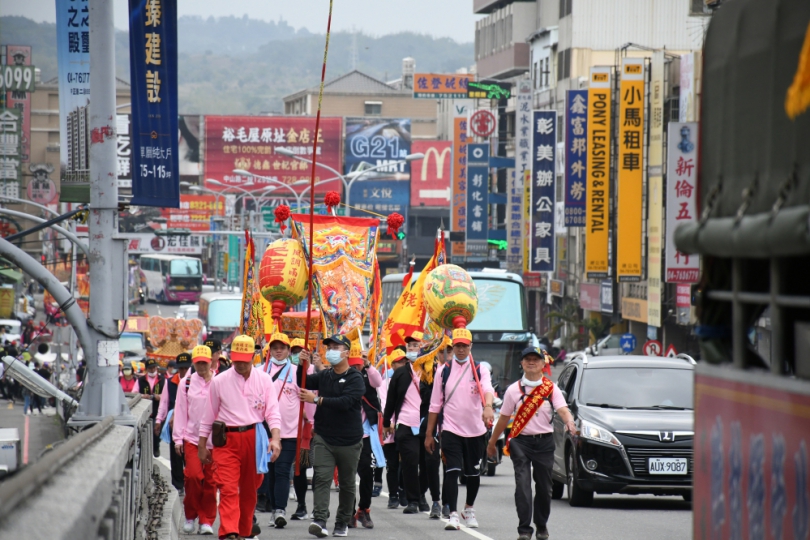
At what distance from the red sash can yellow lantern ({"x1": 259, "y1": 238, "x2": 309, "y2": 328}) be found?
504 centimetres

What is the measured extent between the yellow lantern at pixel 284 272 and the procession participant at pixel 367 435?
1.33 meters

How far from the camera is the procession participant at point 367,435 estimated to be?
12.9 metres

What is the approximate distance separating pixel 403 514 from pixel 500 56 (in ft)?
217

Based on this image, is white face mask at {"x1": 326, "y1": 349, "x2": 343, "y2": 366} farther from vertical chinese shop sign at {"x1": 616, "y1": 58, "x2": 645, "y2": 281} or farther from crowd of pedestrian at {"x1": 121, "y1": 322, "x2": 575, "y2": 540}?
vertical chinese shop sign at {"x1": 616, "y1": 58, "x2": 645, "y2": 281}

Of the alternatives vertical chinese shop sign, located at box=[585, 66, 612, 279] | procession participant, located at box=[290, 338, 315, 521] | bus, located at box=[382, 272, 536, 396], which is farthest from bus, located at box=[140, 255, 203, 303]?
procession participant, located at box=[290, 338, 315, 521]

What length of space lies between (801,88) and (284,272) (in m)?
11.8

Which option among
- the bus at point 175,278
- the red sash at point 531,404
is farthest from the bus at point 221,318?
the bus at point 175,278

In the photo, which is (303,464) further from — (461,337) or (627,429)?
(627,429)

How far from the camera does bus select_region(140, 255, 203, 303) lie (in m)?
85.2

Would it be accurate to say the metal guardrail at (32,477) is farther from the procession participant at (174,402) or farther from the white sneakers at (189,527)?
the procession participant at (174,402)

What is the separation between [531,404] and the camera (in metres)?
11.2

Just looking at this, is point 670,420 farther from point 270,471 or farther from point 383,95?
point 383,95

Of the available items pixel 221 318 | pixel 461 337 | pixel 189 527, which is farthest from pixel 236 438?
pixel 221 318

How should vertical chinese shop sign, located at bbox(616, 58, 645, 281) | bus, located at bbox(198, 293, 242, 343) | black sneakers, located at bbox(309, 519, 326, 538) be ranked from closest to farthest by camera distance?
1. black sneakers, located at bbox(309, 519, 326, 538)
2. vertical chinese shop sign, located at bbox(616, 58, 645, 281)
3. bus, located at bbox(198, 293, 242, 343)
